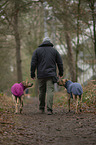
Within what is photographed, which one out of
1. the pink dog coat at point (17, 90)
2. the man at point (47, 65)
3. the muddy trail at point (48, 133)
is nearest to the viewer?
the muddy trail at point (48, 133)

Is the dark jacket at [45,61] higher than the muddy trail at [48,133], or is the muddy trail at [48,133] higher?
the dark jacket at [45,61]

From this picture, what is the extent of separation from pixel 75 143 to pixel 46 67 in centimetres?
383

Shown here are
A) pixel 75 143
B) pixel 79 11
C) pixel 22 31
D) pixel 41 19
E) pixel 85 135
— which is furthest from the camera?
pixel 41 19

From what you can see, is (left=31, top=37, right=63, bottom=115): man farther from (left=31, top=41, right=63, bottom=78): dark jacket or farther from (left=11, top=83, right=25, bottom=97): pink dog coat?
(left=11, top=83, right=25, bottom=97): pink dog coat

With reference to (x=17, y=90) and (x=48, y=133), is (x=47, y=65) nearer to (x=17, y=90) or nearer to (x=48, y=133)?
(x=17, y=90)

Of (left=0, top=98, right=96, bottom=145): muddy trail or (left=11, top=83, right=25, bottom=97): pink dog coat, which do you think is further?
(left=11, top=83, right=25, bottom=97): pink dog coat

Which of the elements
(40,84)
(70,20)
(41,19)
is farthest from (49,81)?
(41,19)

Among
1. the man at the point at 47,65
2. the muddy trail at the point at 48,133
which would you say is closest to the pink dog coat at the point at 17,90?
the man at the point at 47,65

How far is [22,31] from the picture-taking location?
1352cm

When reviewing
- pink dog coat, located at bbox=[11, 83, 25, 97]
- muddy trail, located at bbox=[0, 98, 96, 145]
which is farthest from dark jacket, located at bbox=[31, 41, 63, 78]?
muddy trail, located at bbox=[0, 98, 96, 145]

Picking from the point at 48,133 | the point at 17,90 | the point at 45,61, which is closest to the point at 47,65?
the point at 45,61

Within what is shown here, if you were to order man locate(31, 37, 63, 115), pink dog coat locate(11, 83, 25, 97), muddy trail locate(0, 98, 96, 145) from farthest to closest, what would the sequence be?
pink dog coat locate(11, 83, 25, 97) < man locate(31, 37, 63, 115) < muddy trail locate(0, 98, 96, 145)

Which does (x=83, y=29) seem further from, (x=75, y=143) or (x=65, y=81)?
(x=75, y=143)

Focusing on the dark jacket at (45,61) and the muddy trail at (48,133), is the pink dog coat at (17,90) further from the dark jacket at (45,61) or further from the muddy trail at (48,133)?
the muddy trail at (48,133)
